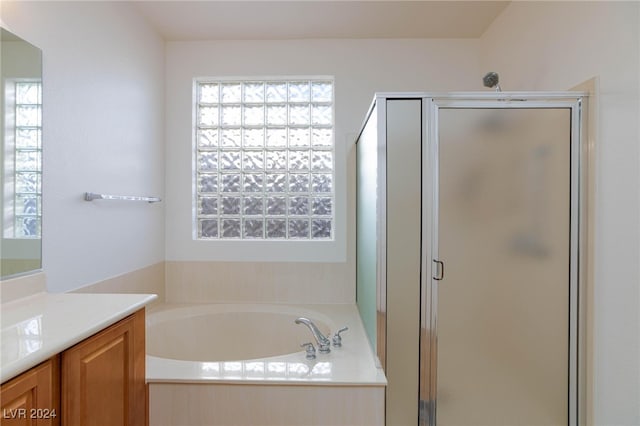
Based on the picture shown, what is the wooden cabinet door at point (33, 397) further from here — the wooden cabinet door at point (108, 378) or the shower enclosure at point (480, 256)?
the shower enclosure at point (480, 256)

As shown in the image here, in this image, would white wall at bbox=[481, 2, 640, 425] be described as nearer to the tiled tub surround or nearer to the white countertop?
the tiled tub surround

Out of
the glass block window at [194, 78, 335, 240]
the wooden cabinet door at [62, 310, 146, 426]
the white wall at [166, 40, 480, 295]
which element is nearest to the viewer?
the wooden cabinet door at [62, 310, 146, 426]

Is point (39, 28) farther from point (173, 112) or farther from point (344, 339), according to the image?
point (344, 339)

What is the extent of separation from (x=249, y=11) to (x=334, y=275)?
6.22 feet

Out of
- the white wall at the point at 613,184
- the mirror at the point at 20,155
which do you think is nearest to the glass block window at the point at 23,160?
the mirror at the point at 20,155

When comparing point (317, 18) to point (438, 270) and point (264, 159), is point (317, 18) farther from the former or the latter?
point (438, 270)

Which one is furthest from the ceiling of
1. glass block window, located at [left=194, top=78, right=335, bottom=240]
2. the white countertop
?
the white countertop

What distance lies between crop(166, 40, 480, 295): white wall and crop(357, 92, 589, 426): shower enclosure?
0.99m

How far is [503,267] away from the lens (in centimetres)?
150

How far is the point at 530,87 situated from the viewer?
1.87 m

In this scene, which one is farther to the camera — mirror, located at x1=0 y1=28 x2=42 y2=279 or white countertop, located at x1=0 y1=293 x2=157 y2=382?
mirror, located at x1=0 y1=28 x2=42 y2=279

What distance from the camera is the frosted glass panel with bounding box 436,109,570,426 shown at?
1.48m

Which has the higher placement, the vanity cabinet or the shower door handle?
the shower door handle

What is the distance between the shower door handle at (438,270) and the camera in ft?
4.89
